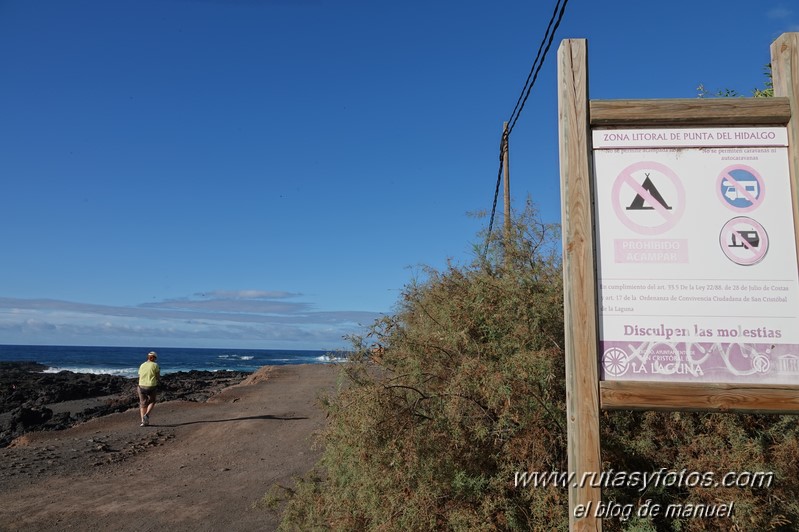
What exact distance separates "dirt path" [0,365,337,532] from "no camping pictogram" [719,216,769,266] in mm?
4037

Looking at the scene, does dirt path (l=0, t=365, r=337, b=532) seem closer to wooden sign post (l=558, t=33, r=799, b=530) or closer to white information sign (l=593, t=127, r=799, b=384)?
wooden sign post (l=558, t=33, r=799, b=530)

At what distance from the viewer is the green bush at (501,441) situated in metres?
3.66

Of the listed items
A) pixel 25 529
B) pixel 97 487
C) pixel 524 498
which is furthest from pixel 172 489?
pixel 524 498

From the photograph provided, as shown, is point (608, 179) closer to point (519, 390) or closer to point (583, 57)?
point (583, 57)

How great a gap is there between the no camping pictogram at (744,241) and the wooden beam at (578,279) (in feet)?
2.35

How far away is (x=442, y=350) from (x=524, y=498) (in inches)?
51.0

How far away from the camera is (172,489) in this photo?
817 cm

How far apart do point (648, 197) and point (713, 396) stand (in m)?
1.09

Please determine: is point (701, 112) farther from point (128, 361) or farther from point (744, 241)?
point (128, 361)

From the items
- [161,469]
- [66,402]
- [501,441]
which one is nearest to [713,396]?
[501,441]

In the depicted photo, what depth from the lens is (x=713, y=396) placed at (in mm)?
2881

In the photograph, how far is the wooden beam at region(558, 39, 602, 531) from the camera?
2.93m

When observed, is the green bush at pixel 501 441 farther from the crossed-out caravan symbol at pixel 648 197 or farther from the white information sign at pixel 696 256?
the crossed-out caravan symbol at pixel 648 197

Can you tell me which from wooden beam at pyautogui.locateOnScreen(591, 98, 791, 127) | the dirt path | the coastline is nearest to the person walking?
the dirt path
